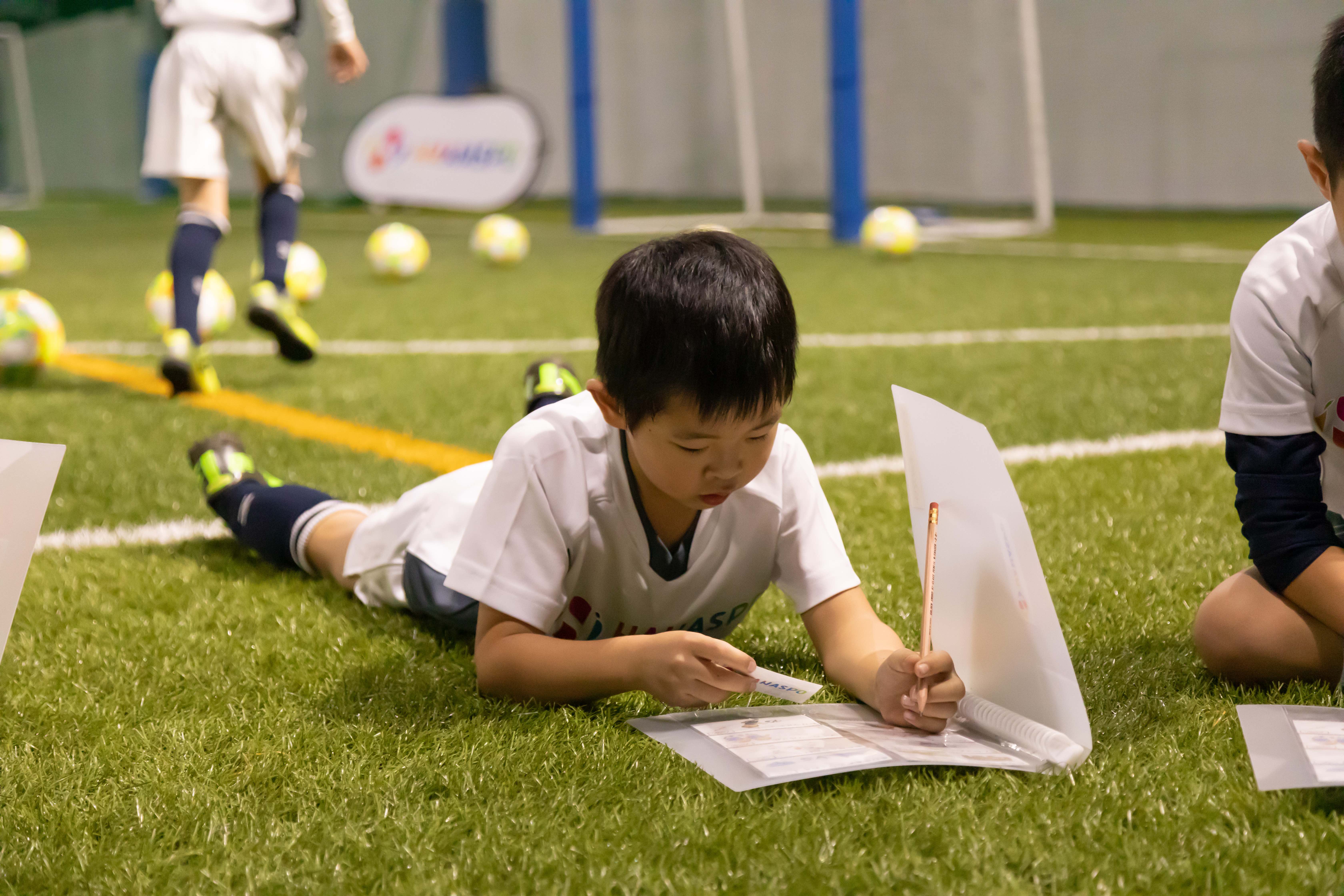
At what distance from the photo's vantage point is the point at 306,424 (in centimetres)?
296

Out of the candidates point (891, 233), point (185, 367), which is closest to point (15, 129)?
point (891, 233)

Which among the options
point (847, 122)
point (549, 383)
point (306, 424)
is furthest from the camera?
point (847, 122)

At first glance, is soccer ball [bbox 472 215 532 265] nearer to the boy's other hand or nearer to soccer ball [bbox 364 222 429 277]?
soccer ball [bbox 364 222 429 277]

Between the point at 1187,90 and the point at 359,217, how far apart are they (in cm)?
666

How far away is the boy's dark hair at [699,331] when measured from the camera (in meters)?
1.22

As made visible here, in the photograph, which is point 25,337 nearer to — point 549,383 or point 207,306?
point 207,306

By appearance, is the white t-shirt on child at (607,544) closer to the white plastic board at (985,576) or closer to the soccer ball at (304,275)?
the white plastic board at (985,576)

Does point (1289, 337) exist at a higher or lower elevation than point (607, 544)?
higher

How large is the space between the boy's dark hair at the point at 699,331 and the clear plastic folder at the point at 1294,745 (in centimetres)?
49

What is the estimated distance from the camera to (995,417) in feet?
9.29

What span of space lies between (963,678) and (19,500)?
83 centimetres

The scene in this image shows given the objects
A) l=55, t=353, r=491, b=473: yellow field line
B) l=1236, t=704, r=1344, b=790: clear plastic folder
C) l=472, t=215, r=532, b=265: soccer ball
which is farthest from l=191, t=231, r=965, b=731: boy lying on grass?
l=472, t=215, r=532, b=265: soccer ball

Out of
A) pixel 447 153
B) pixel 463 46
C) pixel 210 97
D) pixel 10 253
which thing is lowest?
pixel 10 253

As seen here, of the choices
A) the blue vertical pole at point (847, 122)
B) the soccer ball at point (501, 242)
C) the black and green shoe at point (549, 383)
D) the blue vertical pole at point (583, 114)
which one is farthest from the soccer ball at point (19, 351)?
the blue vertical pole at point (583, 114)
